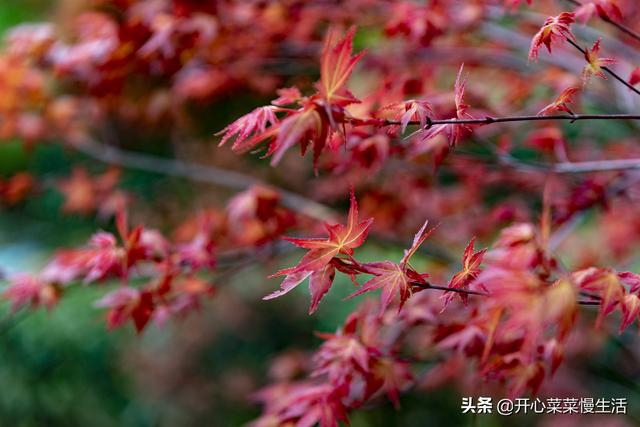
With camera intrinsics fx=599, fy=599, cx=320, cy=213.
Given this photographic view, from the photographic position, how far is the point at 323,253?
0.86 meters

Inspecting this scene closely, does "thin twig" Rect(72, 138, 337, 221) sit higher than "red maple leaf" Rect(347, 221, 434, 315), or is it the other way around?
"red maple leaf" Rect(347, 221, 434, 315)

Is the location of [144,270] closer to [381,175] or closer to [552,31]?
[381,175]

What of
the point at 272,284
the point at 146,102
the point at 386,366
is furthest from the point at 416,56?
the point at 272,284

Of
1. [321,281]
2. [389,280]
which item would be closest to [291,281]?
[321,281]

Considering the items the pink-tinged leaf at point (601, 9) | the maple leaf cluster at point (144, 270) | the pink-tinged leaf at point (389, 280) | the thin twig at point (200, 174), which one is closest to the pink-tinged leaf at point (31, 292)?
the maple leaf cluster at point (144, 270)

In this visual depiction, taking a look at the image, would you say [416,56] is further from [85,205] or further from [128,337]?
[128,337]

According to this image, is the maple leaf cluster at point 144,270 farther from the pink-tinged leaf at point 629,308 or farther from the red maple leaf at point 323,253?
the pink-tinged leaf at point 629,308

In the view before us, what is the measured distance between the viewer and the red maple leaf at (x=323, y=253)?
842 mm

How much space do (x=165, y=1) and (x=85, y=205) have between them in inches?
42.2

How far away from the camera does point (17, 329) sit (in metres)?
3.26

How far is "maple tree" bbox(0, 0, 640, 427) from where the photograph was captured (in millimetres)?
865

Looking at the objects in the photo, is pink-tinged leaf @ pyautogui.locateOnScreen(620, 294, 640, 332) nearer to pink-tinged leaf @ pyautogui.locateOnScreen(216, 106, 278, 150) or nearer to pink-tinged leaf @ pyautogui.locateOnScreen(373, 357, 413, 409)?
pink-tinged leaf @ pyautogui.locateOnScreen(373, 357, 413, 409)

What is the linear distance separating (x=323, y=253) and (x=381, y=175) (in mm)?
1504

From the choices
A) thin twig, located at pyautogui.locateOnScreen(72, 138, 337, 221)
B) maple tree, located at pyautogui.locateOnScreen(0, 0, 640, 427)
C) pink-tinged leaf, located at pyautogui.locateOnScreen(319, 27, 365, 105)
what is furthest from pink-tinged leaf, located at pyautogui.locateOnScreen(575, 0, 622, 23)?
thin twig, located at pyautogui.locateOnScreen(72, 138, 337, 221)
